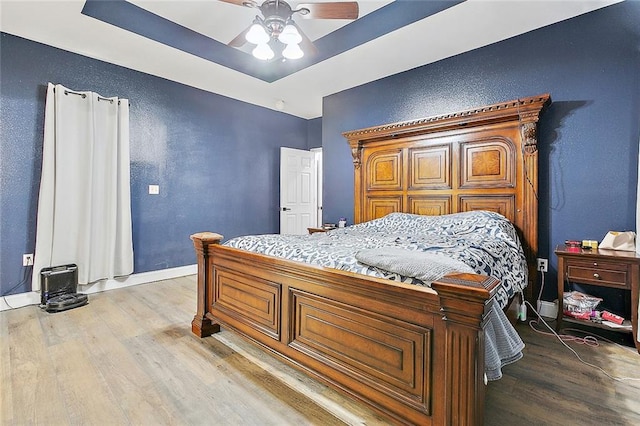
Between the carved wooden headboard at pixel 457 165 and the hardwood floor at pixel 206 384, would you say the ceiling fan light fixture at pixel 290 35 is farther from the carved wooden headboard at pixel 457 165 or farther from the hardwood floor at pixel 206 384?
the hardwood floor at pixel 206 384

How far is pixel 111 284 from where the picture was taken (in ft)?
11.8

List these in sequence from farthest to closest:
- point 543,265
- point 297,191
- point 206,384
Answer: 1. point 297,191
2. point 543,265
3. point 206,384

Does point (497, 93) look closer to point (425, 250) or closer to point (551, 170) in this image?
point (551, 170)

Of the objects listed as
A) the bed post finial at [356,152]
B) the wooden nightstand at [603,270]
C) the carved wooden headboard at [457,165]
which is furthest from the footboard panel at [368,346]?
the bed post finial at [356,152]


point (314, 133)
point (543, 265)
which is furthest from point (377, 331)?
point (314, 133)

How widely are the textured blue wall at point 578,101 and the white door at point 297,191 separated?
9.42ft

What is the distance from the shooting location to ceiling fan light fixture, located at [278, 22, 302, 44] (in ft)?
7.70

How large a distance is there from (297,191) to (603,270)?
14.0 feet

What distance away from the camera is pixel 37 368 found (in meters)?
1.90

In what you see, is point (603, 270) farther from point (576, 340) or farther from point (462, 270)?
point (462, 270)

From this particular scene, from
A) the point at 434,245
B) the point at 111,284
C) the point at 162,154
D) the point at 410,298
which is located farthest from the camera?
the point at 162,154

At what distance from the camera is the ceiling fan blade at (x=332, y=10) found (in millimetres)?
2219

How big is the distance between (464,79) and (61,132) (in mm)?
4143

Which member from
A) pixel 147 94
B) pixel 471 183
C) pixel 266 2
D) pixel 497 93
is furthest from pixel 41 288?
pixel 497 93
